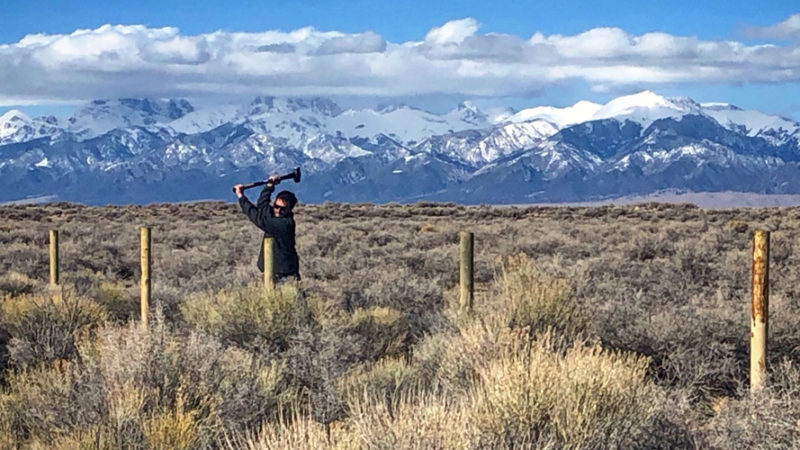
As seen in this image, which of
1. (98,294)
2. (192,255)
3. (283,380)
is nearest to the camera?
(283,380)

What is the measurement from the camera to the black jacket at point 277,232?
1186cm

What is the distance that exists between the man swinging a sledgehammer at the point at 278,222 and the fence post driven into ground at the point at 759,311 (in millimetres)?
5204

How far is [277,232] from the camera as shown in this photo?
11891 mm

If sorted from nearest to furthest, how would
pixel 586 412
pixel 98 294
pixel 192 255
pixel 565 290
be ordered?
pixel 586 412 → pixel 565 290 → pixel 98 294 → pixel 192 255

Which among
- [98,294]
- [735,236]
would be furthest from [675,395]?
[735,236]

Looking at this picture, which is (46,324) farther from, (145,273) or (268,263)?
(268,263)

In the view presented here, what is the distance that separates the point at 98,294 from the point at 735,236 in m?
17.5

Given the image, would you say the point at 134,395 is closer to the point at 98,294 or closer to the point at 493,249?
the point at 98,294

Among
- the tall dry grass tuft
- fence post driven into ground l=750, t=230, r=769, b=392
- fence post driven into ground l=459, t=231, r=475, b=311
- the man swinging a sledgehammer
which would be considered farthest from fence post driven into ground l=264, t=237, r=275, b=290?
the tall dry grass tuft

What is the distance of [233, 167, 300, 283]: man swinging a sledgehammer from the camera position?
11852mm

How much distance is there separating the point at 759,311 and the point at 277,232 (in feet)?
18.3

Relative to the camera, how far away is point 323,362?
→ 27.5ft

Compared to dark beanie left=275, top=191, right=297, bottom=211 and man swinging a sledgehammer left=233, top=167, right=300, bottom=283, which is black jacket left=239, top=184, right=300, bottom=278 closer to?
man swinging a sledgehammer left=233, top=167, right=300, bottom=283

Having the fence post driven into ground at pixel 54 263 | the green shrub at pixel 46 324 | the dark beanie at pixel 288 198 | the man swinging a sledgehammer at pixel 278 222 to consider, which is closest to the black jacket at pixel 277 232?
the man swinging a sledgehammer at pixel 278 222
